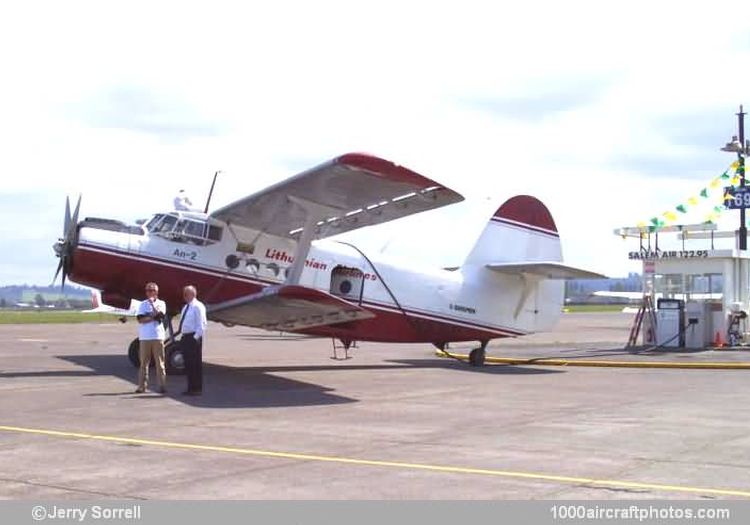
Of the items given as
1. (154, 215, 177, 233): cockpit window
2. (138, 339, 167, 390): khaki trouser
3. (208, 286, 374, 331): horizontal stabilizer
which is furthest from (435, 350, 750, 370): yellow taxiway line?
(138, 339, 167, 390): khaki trouser

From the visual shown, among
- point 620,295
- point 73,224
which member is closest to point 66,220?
point 73,224

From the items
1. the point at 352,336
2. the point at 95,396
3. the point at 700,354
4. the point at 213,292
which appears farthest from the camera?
the point at 700,354

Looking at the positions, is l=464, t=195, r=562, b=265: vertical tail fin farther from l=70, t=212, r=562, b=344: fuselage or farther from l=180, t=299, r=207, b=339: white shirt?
l=180, t=299, r=207, b=339: white shirt

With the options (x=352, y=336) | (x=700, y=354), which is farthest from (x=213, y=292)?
(x=700, y=354)

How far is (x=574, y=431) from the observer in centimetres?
920

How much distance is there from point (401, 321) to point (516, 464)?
38.2ft

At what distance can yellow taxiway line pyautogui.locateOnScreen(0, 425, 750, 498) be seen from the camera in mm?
6148

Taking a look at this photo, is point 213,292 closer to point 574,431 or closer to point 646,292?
point 574,431

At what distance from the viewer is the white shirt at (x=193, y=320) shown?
12.5 metres

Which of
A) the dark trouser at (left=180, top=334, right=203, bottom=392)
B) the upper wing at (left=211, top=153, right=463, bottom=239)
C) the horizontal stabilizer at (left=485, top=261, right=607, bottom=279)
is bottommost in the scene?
the dark trouser at (left=180, top=334, right=203, bottom=392)

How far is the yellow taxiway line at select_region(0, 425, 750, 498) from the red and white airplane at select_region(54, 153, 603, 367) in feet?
17.1

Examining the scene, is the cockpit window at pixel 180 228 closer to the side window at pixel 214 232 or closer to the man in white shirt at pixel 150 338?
the side window at pixel 214 232

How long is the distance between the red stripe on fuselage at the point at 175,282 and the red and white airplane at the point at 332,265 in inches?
0.8

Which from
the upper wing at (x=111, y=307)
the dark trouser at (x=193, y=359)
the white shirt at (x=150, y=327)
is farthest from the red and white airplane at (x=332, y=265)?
the white shirt at (x=150, y=327)
